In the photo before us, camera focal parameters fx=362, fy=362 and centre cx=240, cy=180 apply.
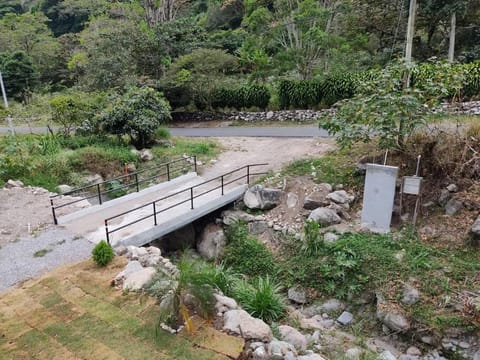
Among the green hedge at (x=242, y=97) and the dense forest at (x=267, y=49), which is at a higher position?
the dense forest at (x=267, y=49)

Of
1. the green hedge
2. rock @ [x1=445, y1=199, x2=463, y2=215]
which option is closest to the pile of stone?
rock @ [x1=445, y1=199, x2=463, y2=215]

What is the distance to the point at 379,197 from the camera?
26.5 feet

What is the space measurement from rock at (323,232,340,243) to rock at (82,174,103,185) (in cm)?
782

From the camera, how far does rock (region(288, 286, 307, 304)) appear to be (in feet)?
24.4

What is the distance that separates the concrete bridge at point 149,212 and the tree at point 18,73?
26913 mm

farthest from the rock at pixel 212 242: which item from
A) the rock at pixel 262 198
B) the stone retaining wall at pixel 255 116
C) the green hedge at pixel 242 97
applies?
the green hedge at pixel 242 97

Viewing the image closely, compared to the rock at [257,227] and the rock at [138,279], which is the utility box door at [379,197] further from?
the rock at [138,279]

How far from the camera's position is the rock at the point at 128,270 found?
19.4ft

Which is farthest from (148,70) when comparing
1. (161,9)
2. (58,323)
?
(58,323)

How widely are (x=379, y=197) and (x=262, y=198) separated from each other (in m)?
3.04

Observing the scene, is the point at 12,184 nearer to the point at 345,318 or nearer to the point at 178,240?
the point at 178,240

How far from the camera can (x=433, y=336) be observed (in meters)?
6.05

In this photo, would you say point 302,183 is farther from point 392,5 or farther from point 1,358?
point 392,5

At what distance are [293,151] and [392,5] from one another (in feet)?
36.7
